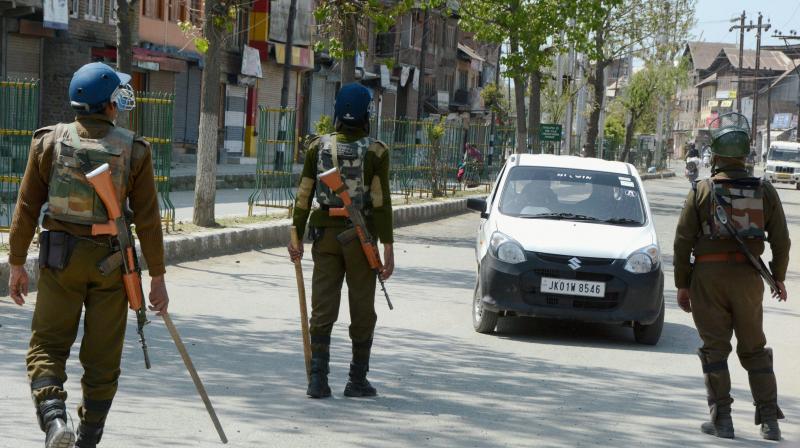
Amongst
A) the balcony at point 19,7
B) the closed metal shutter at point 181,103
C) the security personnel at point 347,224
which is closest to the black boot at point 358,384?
the security personnel at point 347,224

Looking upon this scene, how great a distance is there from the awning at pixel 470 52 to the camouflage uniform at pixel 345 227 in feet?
250

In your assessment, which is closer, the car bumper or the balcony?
the car bumper

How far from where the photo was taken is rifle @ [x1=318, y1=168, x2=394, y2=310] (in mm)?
7359

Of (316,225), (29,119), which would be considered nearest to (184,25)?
(29,119)

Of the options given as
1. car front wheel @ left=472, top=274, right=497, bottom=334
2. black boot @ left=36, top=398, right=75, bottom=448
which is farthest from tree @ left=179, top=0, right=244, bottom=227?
black boot @ left=36, top=398, right=75, bottom=448

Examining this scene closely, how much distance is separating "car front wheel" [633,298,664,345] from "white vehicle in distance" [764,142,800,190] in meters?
53.0

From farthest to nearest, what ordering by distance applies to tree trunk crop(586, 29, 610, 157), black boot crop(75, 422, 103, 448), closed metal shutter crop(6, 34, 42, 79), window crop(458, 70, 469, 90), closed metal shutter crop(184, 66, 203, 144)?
window crop(458, 70, 469, 90), tree trunk crop(586, 29, 610, 157), closed metal shutter crop(184, 66, 203, 144), closed metal shutter crop(6, 34, 42, 79), black boot crop(75, 422, 103, 448)

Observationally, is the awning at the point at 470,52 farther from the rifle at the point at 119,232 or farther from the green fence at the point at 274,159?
the rifle at the point at 119,232

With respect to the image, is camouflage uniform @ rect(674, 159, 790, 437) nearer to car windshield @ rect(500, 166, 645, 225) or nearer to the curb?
car windshield @ rect(500, 166, 645, 225)

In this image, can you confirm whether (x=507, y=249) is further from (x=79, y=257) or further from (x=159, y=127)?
(x=159, y=127)

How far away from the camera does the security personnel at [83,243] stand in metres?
5.43

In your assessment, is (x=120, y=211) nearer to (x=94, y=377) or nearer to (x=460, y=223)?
(x=94, y=377)

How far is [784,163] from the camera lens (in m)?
62.2

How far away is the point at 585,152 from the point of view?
4962cm
